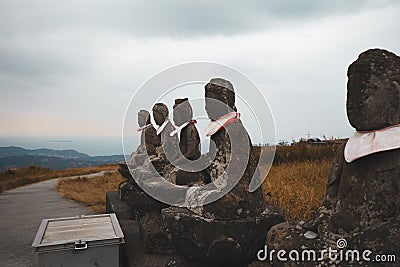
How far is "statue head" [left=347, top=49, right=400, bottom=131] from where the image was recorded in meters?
2.50

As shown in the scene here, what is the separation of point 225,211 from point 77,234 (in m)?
1.65

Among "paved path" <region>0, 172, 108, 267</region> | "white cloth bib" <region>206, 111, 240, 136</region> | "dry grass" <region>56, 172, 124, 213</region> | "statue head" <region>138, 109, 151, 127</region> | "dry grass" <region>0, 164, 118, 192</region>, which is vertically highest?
"statue head" <region>138, 109, 151, 127</region>

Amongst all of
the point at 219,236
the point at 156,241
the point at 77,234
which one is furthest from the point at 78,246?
the point at 219,236

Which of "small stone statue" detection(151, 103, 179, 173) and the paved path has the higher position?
"small stone statue" detection(151, 103, 179, 173)

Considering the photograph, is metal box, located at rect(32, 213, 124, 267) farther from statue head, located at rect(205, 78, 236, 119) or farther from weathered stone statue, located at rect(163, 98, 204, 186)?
statue head, located at rect(205, 78, 236, 119)

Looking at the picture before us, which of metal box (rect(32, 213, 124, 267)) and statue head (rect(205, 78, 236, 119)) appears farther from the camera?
metal box (rect(32, 213, 124, 267))

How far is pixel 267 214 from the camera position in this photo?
3.41 meters

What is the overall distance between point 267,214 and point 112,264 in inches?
62.8

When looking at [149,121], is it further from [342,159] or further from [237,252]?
[342,159]

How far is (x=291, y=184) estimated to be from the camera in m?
7.25

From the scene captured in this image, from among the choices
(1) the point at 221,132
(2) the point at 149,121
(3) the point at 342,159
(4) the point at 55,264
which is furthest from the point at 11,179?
(3) the point at 342,159

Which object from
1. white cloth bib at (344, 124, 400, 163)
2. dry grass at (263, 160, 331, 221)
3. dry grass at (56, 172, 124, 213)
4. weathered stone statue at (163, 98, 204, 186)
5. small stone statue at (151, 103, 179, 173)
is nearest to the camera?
white cloth bib at (344, 124, 400, 163)

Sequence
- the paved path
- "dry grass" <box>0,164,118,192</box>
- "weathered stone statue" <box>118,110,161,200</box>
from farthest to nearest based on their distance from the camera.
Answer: "dry grass" <box>0,164,118,192</box>
"weathered stone statue" <box>118,110,161,200</box>
the paved path

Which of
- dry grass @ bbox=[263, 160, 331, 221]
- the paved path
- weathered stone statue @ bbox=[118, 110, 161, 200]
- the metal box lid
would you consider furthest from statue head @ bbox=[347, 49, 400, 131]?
the paved path
